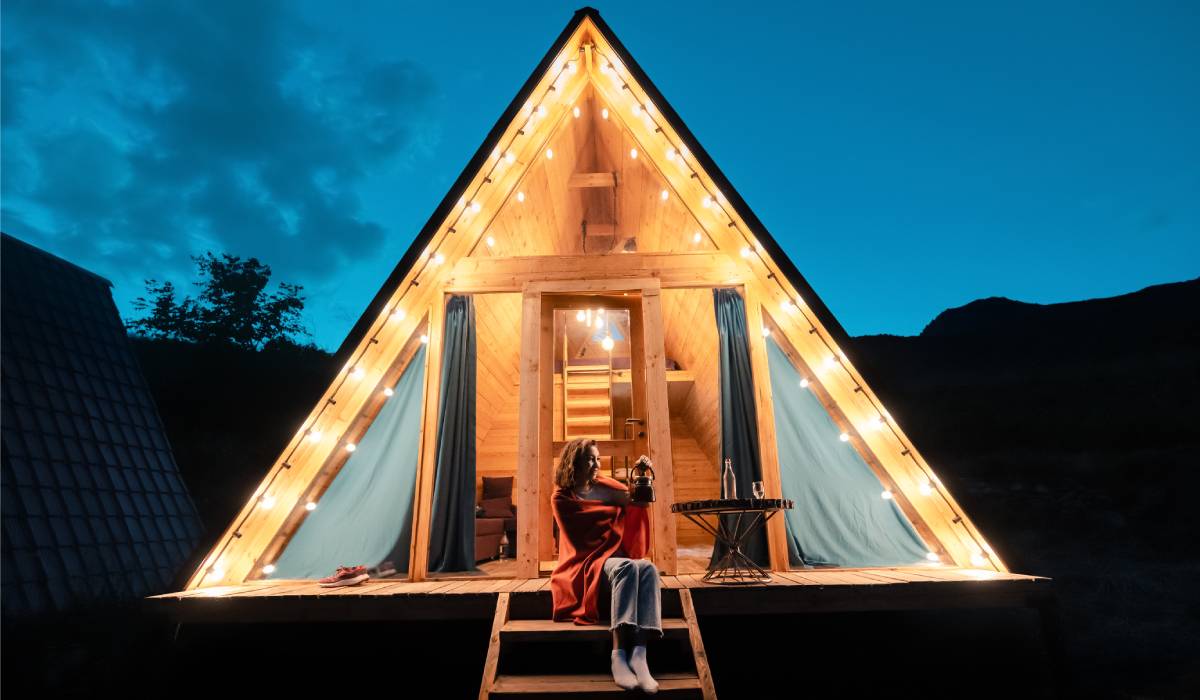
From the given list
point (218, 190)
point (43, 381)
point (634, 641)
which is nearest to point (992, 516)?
point (634, 641)

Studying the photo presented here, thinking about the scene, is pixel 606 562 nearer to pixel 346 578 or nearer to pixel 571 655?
pixel 571 655

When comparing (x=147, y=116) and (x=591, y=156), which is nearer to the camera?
(x=591, y=156)

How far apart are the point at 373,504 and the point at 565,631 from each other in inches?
108

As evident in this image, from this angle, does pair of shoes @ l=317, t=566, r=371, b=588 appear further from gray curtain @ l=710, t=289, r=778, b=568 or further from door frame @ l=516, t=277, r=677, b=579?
gray curtain @ l=710, t=289, r=778, b=568

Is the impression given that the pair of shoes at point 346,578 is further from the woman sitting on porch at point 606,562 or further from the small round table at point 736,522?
the small round table at point 736,522

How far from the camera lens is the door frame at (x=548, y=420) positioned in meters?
4.38

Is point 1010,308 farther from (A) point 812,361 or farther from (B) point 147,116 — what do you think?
(B) point 147,116

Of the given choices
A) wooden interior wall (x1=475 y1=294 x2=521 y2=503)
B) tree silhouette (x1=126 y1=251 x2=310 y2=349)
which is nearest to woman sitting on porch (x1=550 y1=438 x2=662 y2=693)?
wooden interior wall (x1=475 y1=294 x2=521 y2=503)

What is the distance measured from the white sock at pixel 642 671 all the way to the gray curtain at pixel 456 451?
2232 mm

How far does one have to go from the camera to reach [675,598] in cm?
329

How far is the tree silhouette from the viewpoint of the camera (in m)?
18.4

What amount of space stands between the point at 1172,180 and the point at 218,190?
17524 centimetres

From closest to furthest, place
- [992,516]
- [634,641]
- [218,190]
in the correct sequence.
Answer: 1. [634,641]
2. [992,516]
3. [218,190]

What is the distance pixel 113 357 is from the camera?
27.3 feet
